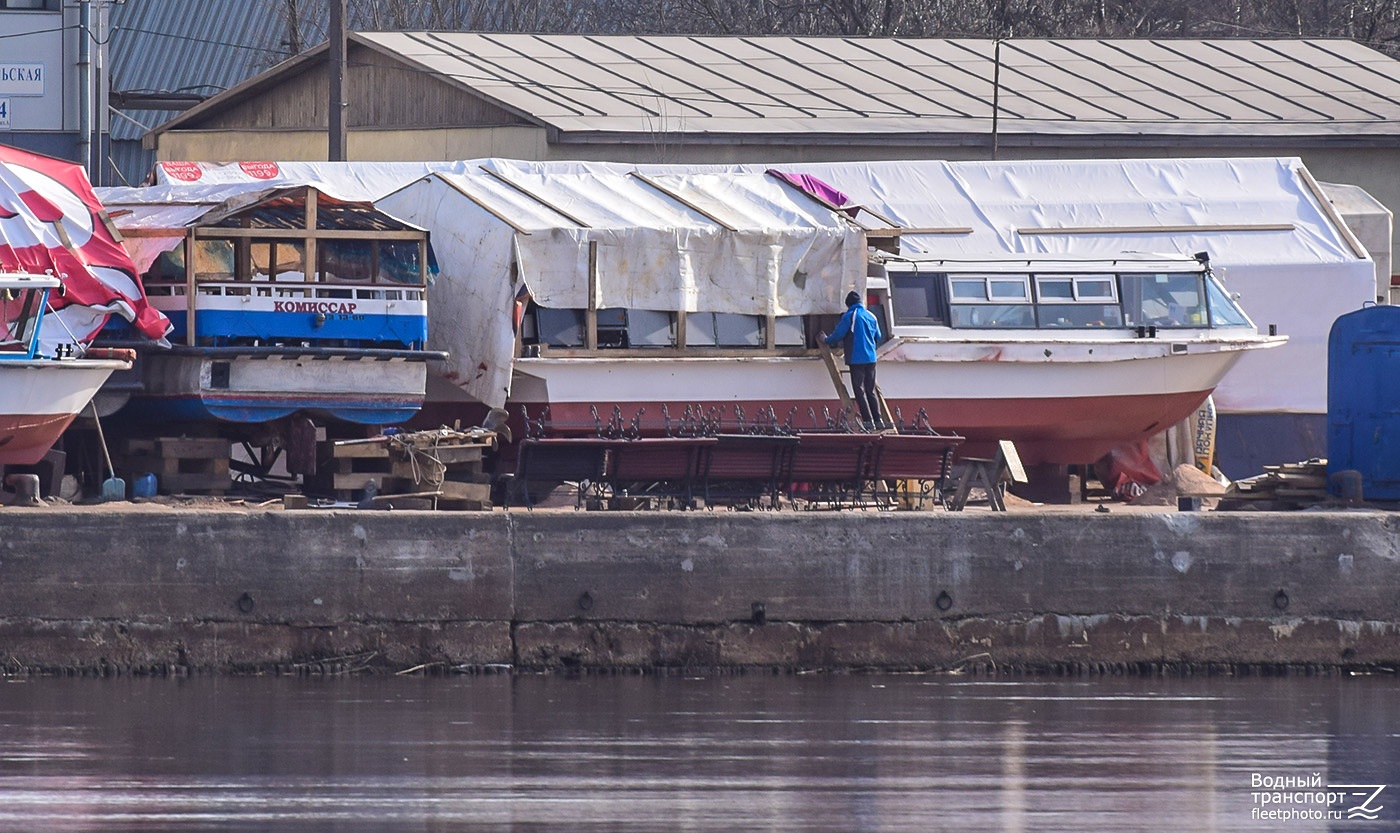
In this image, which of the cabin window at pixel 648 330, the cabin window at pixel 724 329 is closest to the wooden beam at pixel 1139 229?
the cabin window at pixel 724 329

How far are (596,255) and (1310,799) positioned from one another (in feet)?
34.9

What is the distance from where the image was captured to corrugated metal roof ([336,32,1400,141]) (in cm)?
2884

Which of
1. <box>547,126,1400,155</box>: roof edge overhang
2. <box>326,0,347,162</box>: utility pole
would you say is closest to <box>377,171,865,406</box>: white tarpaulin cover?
<box>326,0,347,162</box>: utility pole

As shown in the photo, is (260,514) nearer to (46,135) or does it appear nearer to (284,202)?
(284,202)

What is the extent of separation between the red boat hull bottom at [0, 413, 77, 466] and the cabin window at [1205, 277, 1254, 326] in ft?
37.3

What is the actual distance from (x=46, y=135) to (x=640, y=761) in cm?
2946

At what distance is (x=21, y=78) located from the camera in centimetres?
3725

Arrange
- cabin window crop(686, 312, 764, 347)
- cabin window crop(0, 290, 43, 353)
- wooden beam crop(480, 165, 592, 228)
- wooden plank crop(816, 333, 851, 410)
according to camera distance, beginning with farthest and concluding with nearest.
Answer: cabin window crop(686, 312, 764, 347), wooden beam crop(480, 165, 592, 228), wooden plank crop(816, 333, 851, 410), cabin window crop(0, 290, 43, 353)

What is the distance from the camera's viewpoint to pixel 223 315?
60.8 feet

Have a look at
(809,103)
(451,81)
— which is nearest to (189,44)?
(451,81)

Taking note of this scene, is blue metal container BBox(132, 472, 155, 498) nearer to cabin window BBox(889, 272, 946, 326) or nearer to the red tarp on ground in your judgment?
the red tarp on ground

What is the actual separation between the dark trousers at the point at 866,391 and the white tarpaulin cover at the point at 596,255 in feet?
3.39

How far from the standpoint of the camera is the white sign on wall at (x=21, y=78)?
37.2 metres

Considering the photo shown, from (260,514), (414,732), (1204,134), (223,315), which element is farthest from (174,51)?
(414,732)
